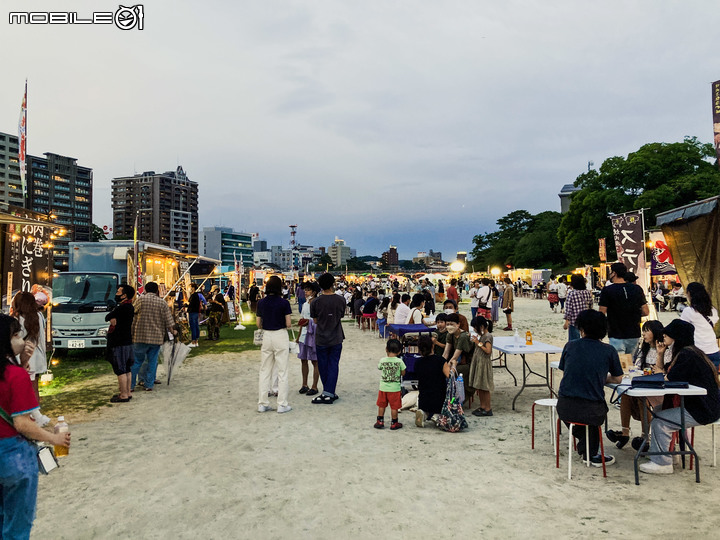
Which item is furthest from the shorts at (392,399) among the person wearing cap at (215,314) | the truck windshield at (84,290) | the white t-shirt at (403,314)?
the person wearing cap at (215,314)

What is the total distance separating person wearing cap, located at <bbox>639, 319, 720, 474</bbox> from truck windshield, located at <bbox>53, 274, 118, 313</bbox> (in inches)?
A: 430

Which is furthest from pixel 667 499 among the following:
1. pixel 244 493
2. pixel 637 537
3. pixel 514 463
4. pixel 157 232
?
pixel 157 232

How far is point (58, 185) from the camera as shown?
12106 centimetres

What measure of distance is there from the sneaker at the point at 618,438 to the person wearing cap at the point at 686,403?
51 centimetres

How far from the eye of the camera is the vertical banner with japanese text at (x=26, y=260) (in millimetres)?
8156

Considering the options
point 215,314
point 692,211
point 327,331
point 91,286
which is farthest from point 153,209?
point 692,211

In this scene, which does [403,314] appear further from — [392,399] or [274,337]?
[392,399]

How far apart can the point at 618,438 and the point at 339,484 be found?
3169 millimetres

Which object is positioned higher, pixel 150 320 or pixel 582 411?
pixel 150 320

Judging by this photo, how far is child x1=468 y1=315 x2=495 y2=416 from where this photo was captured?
6.36 metres

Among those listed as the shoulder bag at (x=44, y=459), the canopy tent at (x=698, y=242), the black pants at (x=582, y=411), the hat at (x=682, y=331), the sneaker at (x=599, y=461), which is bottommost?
the sneaker at (x=599, y=461)

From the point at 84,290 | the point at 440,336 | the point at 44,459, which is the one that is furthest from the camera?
the point at 84,290

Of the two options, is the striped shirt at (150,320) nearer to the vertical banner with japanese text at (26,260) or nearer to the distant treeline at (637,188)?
the vertical banner with japanese text at (26,260)

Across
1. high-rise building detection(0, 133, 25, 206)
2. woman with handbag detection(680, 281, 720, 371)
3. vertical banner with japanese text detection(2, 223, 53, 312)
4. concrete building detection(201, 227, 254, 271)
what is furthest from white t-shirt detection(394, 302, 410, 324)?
concrete building detection(201, 227, 254, 271)
